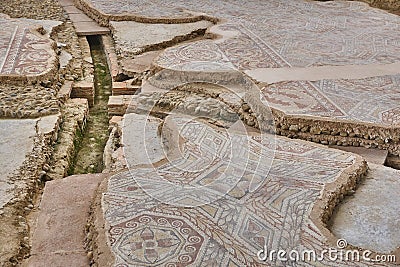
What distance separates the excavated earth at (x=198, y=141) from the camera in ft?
6.69

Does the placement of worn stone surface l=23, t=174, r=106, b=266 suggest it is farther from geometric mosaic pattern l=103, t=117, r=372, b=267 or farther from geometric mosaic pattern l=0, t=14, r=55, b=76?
geometric mosaic pattern l=0, t=14, r=55, b=76

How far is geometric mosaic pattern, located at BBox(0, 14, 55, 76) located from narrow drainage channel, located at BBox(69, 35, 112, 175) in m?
0.44

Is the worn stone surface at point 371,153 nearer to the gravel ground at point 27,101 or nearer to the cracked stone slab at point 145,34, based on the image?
the gravel ground at point 27,101

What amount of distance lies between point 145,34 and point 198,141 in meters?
2.57

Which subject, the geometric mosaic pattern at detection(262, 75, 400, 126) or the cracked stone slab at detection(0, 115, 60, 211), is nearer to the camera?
the cracked stone slab at detection(0, 115, 60, 211)

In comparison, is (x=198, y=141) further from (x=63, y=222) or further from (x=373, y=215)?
(x=373, y=215)

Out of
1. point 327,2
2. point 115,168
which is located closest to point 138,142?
point 115,168

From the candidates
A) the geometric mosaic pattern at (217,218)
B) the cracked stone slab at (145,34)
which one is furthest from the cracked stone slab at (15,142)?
the cracked stone slab at (145,34)

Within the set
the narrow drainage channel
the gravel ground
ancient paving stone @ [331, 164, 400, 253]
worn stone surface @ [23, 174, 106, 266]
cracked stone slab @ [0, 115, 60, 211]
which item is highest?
ancient paving stone @ [331, 164, 400, 253]

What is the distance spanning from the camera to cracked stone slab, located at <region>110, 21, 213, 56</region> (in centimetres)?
477

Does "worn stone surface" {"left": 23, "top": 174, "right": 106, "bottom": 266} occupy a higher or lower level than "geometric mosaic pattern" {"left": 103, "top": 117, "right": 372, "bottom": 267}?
lower

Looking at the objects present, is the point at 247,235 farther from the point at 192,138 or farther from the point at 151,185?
the point at 192,138

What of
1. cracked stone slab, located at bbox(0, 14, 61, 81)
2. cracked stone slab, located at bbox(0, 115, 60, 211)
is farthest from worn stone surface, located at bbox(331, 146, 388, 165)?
cracked stone slab, located at bbox(0, 14, 61, 81)

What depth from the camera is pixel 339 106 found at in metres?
3.21
